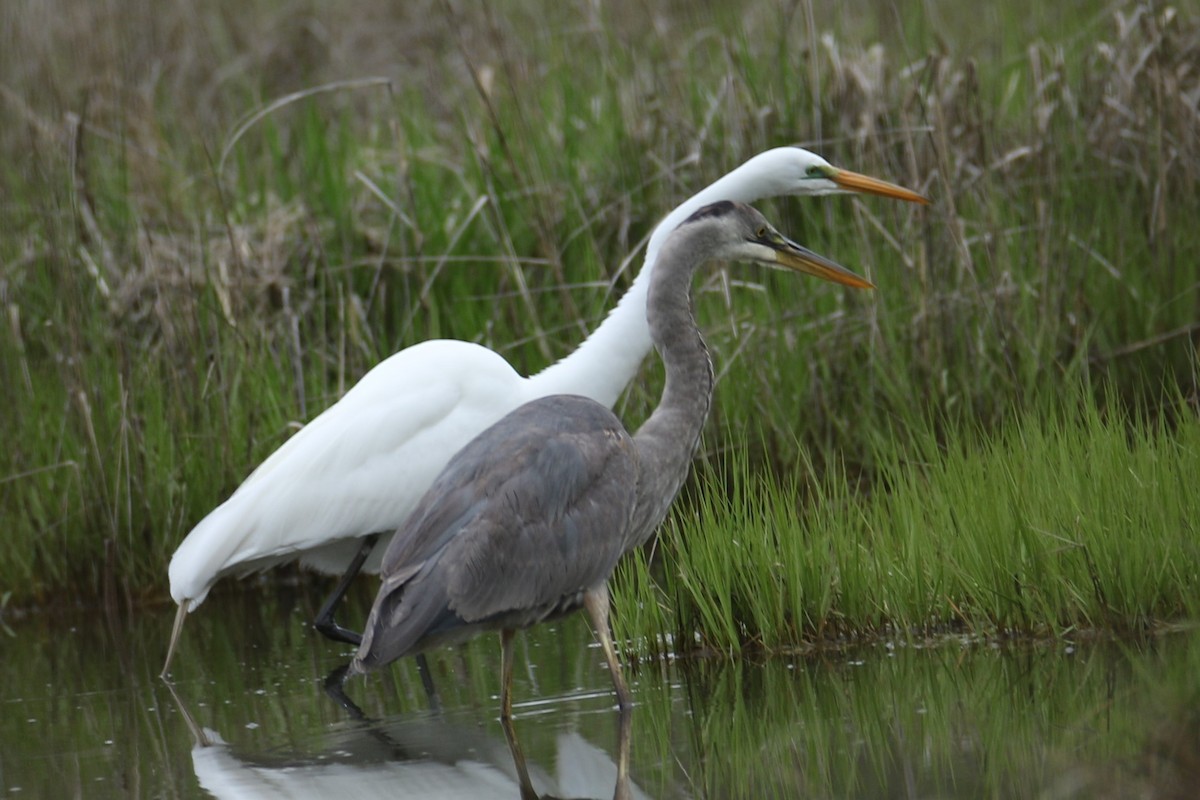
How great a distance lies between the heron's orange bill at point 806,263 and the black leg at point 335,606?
6.43ft

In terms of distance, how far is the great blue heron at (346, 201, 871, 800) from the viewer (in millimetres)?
4371

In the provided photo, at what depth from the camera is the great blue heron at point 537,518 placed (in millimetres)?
4371

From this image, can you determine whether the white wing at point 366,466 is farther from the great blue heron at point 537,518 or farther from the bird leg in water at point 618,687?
the bird leg in water at point 618,687

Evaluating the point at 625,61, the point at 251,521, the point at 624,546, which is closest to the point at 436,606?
the point at 624,546

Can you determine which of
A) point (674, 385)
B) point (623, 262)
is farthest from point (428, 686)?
point (623, 262)

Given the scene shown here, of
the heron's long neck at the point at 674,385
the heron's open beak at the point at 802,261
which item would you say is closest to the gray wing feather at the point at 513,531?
the heron's long neck at the point at 674,385

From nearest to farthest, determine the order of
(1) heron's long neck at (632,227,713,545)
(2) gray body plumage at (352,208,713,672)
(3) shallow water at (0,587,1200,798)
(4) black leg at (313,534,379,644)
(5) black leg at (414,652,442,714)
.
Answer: (3) shallow water at (0,587,1200,798) → (2) gray body plumage at (352,208,713,672) → (1) heron's long neck at (632,227,713,545) → (5) black leg at (414,652,442,714) → (4) black leg at (313,534,379,644)

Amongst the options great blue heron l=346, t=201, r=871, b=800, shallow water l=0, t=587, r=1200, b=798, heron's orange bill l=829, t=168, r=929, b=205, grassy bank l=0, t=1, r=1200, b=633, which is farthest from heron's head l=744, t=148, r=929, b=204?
shallow water l=0, t=587, r=1200, b=798

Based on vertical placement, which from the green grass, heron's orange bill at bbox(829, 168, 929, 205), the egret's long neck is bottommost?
the green grass

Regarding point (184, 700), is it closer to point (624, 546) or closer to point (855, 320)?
point (624, 546)

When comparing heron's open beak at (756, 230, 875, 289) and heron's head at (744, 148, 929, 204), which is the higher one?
heron's head at (744, 148, 929, 204)

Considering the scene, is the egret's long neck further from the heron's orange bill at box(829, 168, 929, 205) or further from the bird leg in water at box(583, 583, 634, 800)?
the bird leg in water at box(583, 583, 634, 800)

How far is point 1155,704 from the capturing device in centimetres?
353

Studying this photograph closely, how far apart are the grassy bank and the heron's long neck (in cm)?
30
